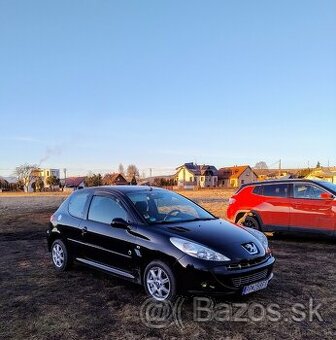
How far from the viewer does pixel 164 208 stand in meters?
6.72

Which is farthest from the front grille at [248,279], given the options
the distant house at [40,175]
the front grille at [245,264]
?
the distant house at [40,175]

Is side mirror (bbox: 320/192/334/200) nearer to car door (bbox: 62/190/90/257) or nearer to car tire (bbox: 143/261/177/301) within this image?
car door (bbox: 62/190/90/257)

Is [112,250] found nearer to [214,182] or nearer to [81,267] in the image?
[81,267]

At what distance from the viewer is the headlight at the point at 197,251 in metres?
5.20

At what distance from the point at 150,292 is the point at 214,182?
103m

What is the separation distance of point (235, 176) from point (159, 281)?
9883 centimetres

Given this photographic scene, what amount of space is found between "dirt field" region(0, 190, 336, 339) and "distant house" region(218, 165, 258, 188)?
94325mm

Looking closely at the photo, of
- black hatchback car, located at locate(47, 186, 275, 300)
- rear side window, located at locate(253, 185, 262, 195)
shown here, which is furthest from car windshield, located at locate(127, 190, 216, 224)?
rear side window, located at locate(253, 185, 262, 195)

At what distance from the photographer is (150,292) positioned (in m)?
5.61

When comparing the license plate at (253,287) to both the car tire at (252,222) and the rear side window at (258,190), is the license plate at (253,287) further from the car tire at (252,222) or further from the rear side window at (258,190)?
the rear side window at (258,190)

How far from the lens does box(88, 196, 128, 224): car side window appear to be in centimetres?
645

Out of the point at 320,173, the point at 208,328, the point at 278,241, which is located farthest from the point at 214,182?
the point at 208,328

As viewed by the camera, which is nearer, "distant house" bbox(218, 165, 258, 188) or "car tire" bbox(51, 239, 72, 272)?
"car tire" bbox(51, 239, 72, 272)

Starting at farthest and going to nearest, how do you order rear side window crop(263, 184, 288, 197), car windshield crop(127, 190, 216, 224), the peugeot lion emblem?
rear side window crop(263, 184, 288, 197) → car windshield crop(127, 190, 216, 224) → the peugeot lion emblem
